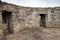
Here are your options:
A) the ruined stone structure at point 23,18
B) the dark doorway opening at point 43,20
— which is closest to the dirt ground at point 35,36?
the ruined stone structure at point 23,18

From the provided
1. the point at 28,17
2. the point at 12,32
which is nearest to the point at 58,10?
the point at 28,17

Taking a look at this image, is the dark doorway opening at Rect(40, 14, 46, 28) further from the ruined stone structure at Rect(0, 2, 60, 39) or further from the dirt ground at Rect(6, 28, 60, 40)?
the dirt ground at Rect(6, 28, 60, 40)

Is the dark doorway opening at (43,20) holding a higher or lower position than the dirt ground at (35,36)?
higher

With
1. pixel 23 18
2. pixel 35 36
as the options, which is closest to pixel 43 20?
pixel 23 18

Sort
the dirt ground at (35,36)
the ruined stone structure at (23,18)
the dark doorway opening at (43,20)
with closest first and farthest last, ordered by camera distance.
→ the dirt ground at (35,36) → the ruined stone structure at (23,18) → the dark doorway opening at (43,20)

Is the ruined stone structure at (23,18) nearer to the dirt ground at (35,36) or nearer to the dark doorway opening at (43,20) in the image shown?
the dark doorway opening at (43,20)

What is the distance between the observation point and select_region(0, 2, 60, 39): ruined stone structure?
6.19 m

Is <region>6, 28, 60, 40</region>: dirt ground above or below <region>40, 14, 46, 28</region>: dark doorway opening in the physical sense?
below

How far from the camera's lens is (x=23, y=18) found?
7684mm

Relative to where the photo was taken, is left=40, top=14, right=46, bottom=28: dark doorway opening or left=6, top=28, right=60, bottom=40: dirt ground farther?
left=40, top=14, right=46, bottom=28: dark doorway opening

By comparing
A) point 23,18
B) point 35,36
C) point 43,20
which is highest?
point 23,18

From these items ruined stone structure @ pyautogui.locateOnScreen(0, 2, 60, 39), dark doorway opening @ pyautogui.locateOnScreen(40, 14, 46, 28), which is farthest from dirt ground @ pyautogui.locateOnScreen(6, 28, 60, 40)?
dark doorway opening @ pyautogui.locateOnScreen(40, 14, 46, 28)

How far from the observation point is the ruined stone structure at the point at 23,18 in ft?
20.3

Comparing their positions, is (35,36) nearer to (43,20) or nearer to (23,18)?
(23,18)
